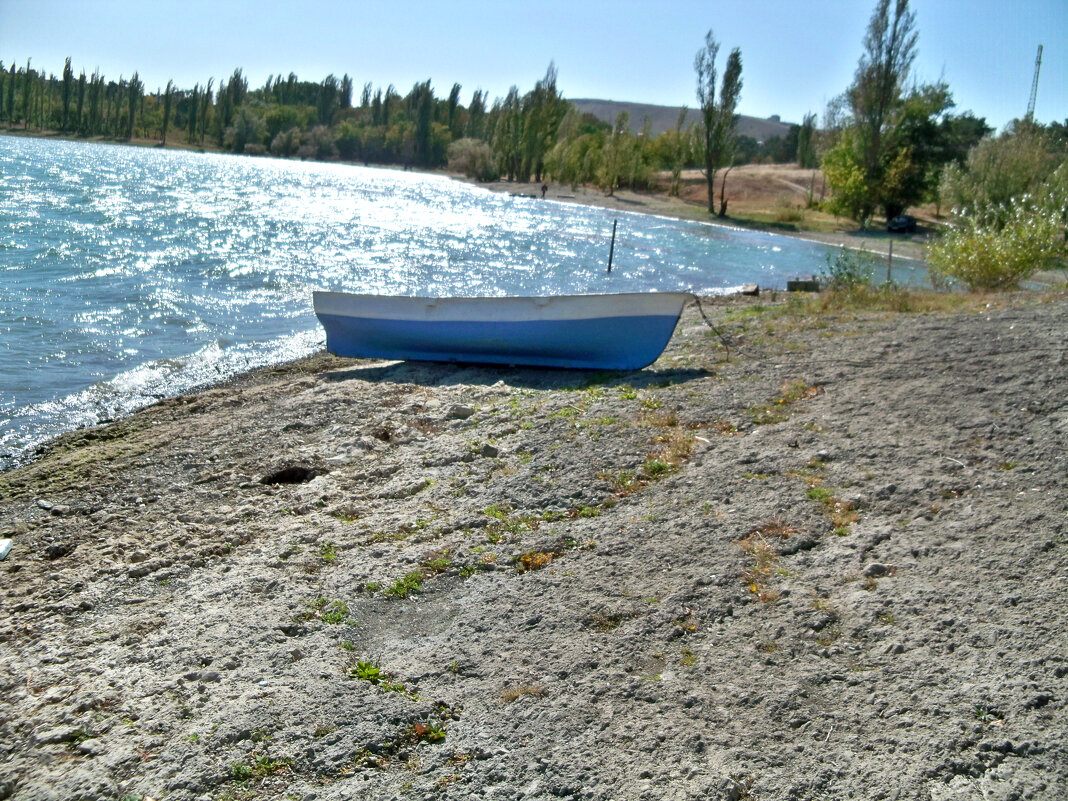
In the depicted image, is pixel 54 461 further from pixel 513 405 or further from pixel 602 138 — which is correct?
pixel 602 138

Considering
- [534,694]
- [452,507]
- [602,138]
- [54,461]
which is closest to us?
[534,694]

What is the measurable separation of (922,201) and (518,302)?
5874cm

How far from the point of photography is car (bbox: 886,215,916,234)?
56.8 metres

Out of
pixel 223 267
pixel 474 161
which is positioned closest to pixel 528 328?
pixel 223 267

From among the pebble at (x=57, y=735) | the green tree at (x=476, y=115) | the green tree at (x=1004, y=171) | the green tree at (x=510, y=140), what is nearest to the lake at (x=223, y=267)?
the green tree at (x=1004, y=171)

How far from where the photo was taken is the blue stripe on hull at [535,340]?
1151 cm

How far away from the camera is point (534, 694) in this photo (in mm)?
4461

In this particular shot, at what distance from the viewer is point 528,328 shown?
11688 mm

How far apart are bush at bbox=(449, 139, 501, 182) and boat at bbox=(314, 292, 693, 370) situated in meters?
97.3

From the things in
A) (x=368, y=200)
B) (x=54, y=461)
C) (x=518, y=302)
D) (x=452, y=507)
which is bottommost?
(x=54, y=461)

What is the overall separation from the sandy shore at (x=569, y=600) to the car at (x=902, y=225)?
51.7 meters

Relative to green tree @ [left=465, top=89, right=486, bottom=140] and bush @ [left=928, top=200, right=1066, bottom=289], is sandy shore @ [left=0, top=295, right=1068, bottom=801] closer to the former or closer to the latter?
bush @ [left=928, top=200, right=1066, bottom=289]

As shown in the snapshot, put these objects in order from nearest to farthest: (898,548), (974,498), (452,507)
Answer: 1. (898,548)
2. (974,498)
3. (452,507)

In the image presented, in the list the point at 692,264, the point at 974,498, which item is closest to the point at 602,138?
the point at 692,264
